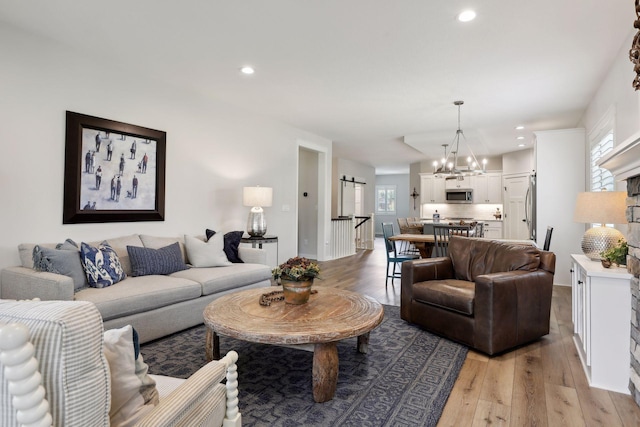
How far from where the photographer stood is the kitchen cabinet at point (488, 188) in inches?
355

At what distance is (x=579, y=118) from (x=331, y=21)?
4845 mm

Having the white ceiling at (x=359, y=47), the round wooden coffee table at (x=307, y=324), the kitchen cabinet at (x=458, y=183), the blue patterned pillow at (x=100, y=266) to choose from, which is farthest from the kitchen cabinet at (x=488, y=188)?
the blue patterned pillow at (x=100, y=266)

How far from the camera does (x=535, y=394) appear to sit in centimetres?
220

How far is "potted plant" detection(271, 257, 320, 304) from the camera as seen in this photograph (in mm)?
2480

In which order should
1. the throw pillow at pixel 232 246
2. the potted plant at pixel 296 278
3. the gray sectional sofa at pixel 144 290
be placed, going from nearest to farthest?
the potted plant at pixel 296 278 → the gray sectional sofa at pixel 144 290 → the throw pillow at pixel 232 246


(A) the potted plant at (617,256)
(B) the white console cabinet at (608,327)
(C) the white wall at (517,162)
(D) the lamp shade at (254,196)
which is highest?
(C) the white wall at (517,162)

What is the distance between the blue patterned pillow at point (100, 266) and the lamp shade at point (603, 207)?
3.93m

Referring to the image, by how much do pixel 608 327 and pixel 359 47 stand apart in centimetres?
286

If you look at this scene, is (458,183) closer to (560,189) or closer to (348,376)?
(560,189)

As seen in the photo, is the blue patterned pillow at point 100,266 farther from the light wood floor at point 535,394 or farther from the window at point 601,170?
the window at point 601,170

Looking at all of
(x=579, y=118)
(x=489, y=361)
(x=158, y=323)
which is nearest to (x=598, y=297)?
(x=489, y=361)

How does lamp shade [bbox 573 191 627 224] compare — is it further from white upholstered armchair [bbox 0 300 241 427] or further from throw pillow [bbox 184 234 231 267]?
throw pillow [bbox 184 234 231 267]

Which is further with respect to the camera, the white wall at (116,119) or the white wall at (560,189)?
the white wall at (560,189)

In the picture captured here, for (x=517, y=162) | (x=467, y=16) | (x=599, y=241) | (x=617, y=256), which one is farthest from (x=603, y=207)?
(x=517, y=162)
